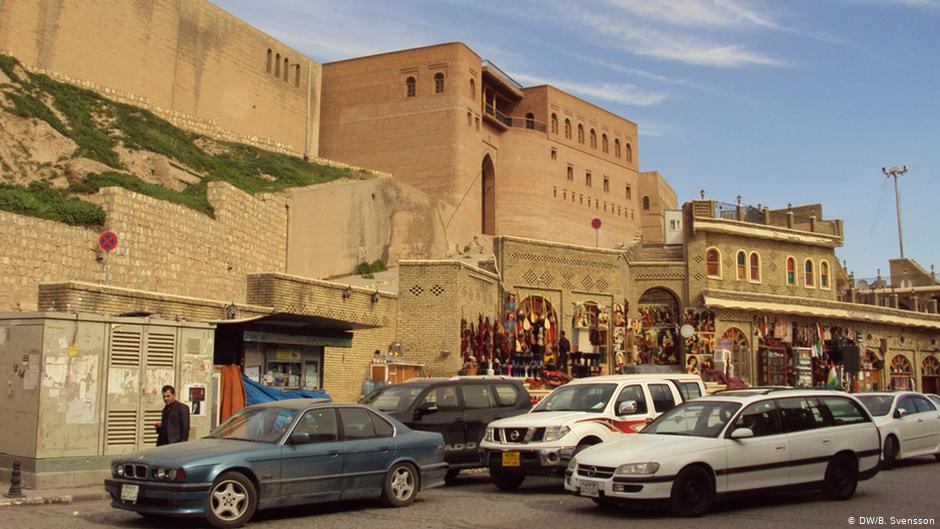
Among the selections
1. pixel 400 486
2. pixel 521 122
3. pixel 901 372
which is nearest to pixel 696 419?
pixel 400 486

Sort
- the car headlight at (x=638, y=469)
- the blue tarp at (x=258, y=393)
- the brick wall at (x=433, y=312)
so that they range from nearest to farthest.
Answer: the car headlight at (x=638, y=469) → the blue tarp at (x=258, y=393) → the brick wall at (x=433, y=312)

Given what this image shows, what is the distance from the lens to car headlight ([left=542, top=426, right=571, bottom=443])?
39.9ft

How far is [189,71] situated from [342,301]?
3080 cm

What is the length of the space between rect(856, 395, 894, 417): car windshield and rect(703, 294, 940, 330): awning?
22.0m

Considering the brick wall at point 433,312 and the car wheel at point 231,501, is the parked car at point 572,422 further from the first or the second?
the brick wall at point 433,312

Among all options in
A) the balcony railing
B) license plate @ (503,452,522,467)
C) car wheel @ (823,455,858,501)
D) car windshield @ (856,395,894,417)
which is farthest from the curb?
the balcony railing

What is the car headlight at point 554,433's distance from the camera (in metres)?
12.2

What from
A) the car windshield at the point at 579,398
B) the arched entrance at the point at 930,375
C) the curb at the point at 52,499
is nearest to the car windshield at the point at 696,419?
the car windshield at the point at 579,398

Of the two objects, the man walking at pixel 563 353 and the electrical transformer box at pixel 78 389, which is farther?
the man walking at pixel 563 353

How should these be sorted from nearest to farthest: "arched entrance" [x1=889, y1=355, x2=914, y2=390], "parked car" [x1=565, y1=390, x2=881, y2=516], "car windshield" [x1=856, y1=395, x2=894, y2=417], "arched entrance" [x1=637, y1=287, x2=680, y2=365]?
1. "parked car" [x1=565, y1=390, x2=881, y2=516]
2. "car windshield" [x1=856, y1=395, x2=894, y2=417]
3. "arched entrance" [x1=637, y1=287, x2=680, y2=365]
4. "arched entrance" [x1=889, y1=355, x2=914, y2=390]

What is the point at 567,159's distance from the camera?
6700 centimetres

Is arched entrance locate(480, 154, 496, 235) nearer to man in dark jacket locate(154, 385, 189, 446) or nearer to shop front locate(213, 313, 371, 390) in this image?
shop front locate(213, 313, 371, 390)

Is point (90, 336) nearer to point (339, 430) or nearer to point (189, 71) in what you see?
point (339, 430)

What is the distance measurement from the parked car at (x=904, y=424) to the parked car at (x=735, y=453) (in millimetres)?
4230
